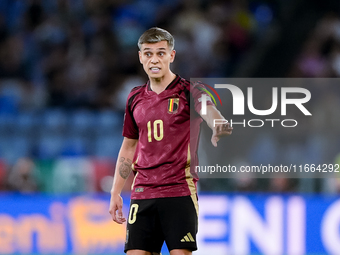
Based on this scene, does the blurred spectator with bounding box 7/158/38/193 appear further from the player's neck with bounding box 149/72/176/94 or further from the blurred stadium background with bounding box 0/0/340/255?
the player's neck with bounding box 149/72/176/94

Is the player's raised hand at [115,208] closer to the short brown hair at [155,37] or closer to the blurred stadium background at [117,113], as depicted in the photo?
the short brown hair at [155,37]

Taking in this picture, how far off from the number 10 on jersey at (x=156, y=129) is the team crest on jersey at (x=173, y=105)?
0.10m

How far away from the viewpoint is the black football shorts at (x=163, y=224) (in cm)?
387

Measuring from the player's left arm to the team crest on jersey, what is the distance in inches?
8.6

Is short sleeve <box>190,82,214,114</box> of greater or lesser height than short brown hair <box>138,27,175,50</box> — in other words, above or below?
below

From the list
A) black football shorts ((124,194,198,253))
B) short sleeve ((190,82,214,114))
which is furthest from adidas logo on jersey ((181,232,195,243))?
short sleeve ((190,82,214,114))

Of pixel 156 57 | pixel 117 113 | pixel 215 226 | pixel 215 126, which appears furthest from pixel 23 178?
pixel 215 126

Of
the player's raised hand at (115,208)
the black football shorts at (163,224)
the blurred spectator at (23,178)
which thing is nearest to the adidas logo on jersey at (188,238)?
the black football shorts at (163,224)

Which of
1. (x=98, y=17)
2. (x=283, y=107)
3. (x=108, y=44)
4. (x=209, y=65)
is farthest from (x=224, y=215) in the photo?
(x=98, y=17)

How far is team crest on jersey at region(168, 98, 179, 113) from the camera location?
400 cm

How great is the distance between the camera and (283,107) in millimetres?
6512

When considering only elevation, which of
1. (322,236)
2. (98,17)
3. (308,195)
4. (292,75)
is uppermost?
(98,17)

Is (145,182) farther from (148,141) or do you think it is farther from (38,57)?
(38,57)

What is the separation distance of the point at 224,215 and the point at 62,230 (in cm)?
211
